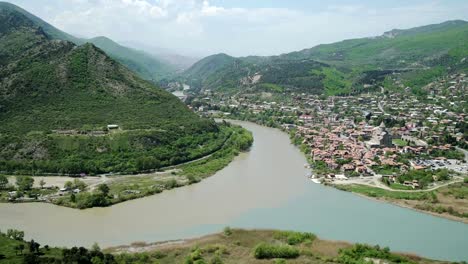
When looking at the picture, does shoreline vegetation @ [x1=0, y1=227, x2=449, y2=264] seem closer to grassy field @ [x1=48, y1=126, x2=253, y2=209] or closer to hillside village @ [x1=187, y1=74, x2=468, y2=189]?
grassy field @ [x1=48, y1=126, x2=253, y2=209]

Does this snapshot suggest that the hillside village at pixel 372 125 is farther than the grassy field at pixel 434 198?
Yes

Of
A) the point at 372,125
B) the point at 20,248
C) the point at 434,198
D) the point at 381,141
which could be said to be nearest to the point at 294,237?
the point at 434,198

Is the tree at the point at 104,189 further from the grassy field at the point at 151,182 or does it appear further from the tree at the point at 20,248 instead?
the tree at the point at 20,248

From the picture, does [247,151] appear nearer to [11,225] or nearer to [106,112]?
[106,112]

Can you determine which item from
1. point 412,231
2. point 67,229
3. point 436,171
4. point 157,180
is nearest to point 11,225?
point 67,229

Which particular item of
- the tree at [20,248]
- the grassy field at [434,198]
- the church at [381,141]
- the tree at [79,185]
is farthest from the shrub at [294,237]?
the church at [381,141]

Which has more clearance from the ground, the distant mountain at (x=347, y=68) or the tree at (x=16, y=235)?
the distant mountain at (x=347, y=68)

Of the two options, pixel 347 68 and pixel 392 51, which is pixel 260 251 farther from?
pixel 392 51
